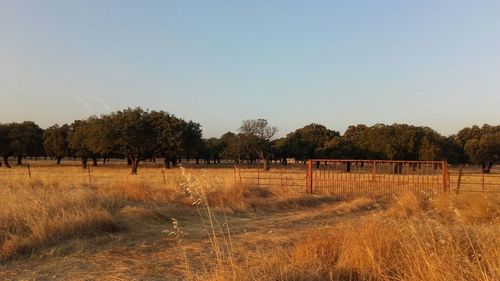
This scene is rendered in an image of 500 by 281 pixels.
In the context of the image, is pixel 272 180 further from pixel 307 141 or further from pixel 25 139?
pixel 307 141

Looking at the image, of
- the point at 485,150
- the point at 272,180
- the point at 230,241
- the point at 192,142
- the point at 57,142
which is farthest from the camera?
the point at 57,142

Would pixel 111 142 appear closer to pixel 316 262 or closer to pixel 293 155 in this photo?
pixel 293 155

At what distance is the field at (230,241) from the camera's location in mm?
5480

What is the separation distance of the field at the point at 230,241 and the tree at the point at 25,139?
6168cm

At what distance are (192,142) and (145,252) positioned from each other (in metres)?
52.6

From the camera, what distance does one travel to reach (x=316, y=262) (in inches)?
254

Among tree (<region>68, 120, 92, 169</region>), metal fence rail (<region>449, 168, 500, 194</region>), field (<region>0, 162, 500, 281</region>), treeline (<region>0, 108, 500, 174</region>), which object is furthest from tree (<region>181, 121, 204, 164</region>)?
field (<region>0, 162, 500, 281</region>)

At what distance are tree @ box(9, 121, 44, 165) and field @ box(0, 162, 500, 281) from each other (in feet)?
202

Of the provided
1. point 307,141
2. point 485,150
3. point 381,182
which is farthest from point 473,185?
point 307,141

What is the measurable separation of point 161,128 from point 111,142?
649 cm

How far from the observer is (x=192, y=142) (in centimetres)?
6141

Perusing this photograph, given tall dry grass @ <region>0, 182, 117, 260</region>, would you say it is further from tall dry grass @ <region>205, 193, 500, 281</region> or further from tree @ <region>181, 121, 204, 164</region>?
tree @ <region>181, 121, 204, 164</region>

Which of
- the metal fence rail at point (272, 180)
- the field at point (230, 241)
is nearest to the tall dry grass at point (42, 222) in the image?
the field at point (230, 241)

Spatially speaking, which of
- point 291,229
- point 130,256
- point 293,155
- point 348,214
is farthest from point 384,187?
point 293,155
